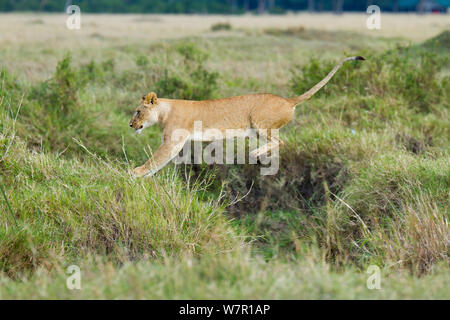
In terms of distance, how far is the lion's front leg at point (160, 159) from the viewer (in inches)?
234

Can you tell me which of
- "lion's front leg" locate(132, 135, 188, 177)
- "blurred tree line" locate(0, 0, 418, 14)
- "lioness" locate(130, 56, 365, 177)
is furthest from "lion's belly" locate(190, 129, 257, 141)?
"blurred tree line" locate(0, 0, 418, 14)

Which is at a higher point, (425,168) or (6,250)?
(425,168)

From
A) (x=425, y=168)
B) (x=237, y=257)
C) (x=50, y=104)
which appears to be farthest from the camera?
(x=50, y=104)

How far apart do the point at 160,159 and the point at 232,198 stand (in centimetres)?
190

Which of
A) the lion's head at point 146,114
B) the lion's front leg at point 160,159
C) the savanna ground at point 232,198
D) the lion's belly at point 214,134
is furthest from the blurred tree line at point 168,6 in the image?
the lion's front leg at point 160,159

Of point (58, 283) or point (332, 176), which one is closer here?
point (58, 283)

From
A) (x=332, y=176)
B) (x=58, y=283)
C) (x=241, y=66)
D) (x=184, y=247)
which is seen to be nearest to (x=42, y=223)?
(x=184, y=247)

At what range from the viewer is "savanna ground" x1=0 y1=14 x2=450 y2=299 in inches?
159

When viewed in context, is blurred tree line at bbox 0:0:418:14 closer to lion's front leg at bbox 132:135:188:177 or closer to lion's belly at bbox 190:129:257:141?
lion's belly at bbox 190:129:257:141

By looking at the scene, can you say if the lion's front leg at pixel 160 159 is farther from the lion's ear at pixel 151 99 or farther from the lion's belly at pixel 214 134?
the lion's ear at pixel 151 99

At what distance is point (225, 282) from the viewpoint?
3928mm
